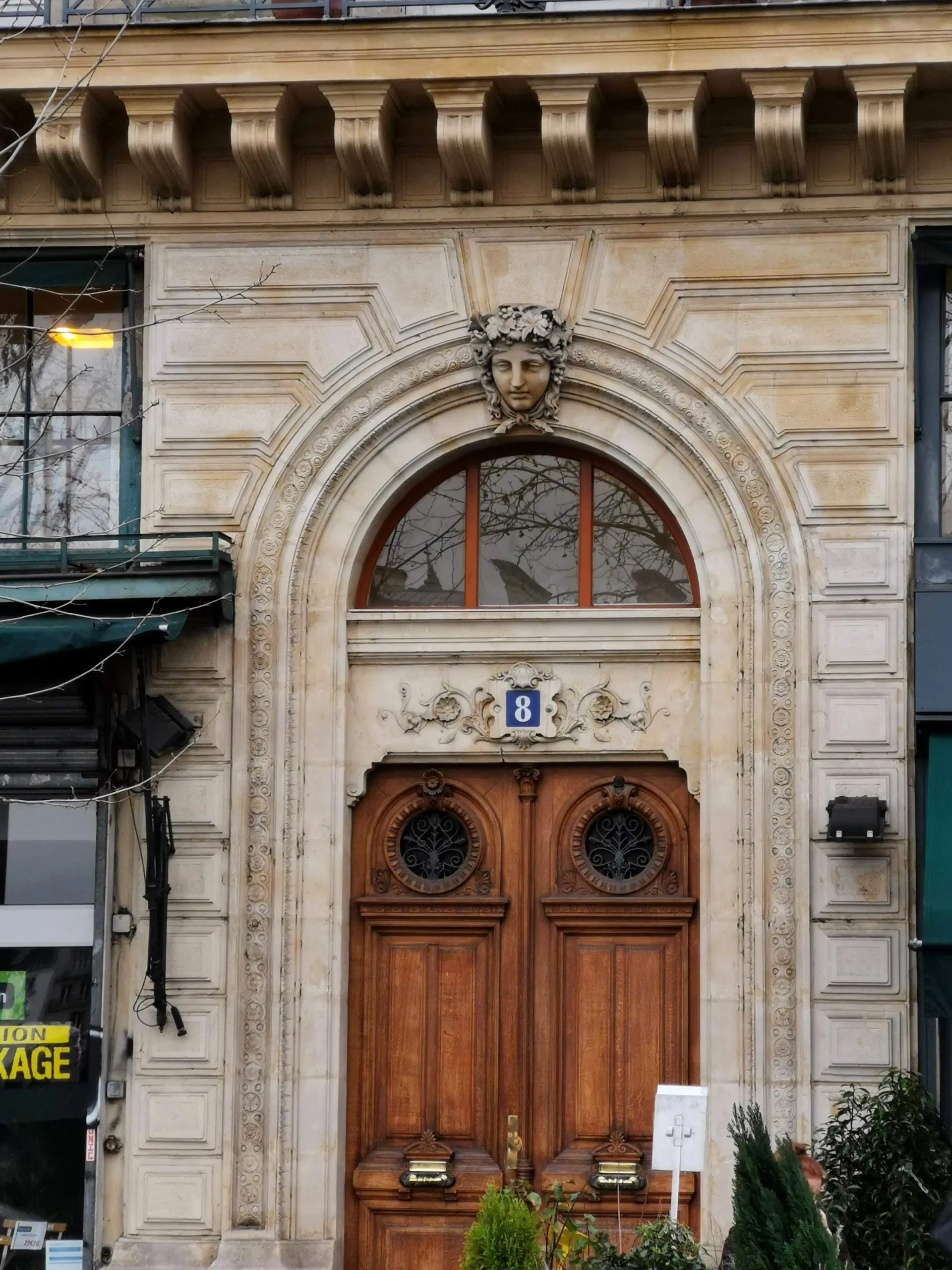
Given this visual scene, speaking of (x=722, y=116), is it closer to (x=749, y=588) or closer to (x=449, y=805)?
(x=749, y=588)

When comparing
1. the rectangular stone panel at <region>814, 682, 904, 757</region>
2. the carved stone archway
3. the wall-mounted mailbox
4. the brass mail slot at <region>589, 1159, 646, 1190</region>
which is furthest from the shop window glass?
the brass mail slot at <region>589, 1159, 646, 1190</region>

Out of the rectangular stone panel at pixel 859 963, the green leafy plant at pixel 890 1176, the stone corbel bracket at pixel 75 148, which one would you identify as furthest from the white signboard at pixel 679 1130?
the stone corbel bracket at pixel 75 148

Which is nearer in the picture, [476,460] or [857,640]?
[857,640]

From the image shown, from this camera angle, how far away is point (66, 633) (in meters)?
11.4

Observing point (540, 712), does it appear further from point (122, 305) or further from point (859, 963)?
point (122, 305)

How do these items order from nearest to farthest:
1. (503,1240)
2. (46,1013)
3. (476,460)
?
(503,1240) < (46,1013) < (476,460)

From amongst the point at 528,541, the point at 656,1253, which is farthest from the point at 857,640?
the point at 656,1253

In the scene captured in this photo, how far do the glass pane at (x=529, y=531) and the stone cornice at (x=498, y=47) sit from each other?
2504mm

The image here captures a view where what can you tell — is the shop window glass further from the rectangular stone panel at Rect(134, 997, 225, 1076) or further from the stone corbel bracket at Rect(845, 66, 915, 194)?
the stone corbel bracket at Rect(845, 66, 915, 194)

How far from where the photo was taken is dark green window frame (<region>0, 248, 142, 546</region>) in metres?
12.5

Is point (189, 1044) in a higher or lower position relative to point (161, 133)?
lower

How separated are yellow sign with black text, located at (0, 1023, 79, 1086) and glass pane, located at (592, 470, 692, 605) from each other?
4.34m

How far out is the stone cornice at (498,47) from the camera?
11.5 metres

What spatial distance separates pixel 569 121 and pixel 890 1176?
6.49m
